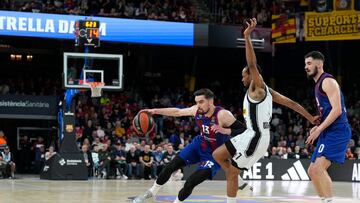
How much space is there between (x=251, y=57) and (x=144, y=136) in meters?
17.7

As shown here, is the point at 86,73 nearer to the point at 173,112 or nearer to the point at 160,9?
the point at 160,9

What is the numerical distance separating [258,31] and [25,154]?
10.3 meters

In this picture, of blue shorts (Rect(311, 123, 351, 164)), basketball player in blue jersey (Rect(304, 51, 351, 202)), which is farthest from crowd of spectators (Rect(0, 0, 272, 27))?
blue shorts (Rect(311, 123, 351, 164))

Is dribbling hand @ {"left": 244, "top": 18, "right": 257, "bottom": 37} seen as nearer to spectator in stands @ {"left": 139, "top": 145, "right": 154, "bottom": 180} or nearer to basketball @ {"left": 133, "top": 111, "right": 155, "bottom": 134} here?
basketball @ {"left": 133, "top": 111, "right": 155, "bottom": 134}

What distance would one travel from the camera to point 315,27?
28.1 meters

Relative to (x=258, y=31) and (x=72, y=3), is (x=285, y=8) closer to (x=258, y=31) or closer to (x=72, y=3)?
(x=258, y=31)

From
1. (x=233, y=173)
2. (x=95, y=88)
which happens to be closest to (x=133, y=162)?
(x=95, y=88)

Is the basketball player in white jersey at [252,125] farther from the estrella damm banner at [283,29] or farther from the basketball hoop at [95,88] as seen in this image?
the estrella damm banner at [283,29]

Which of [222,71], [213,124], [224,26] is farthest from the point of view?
[222,71]

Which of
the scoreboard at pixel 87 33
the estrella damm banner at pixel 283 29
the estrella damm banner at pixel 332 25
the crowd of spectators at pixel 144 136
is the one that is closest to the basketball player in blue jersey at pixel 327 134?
the scoreboard at pixel 87 33

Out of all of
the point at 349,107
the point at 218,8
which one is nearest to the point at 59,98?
the point at 218,8

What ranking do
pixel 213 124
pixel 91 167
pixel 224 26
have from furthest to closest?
pixel 224 26 < pixel 91 167 < pixel 213 124

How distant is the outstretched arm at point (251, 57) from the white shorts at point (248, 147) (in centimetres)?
75

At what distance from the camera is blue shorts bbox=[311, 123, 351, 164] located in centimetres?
936
